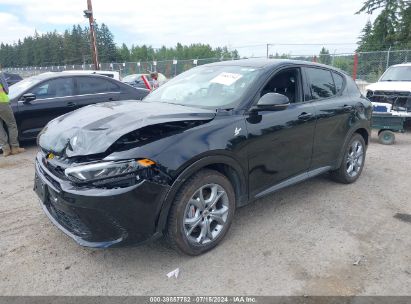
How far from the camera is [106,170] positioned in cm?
267

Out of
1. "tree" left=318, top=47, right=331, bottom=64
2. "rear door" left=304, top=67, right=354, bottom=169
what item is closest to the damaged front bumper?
"rear door" left=304, top=67, right=354, bottom=169

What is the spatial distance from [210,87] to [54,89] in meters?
4.96

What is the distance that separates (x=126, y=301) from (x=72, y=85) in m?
6.17

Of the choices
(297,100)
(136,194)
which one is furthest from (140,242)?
(297,100)

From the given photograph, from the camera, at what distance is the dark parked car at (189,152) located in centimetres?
271

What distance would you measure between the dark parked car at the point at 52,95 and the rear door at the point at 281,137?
510cm

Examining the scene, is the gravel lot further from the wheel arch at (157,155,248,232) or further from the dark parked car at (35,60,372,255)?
the wheel arch at (157,155,248,232)

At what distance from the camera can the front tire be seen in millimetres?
2963

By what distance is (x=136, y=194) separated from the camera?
2.68 m

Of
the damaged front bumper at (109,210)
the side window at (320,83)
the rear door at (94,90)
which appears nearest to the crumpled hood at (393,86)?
the side window at (320,83)

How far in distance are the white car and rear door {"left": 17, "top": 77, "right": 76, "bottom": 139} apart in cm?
693

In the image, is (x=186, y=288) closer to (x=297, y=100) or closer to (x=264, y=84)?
(x=264, y=84)

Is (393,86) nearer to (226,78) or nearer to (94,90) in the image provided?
(226,78)

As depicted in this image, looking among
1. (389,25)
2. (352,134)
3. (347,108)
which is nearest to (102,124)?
(347,108)
